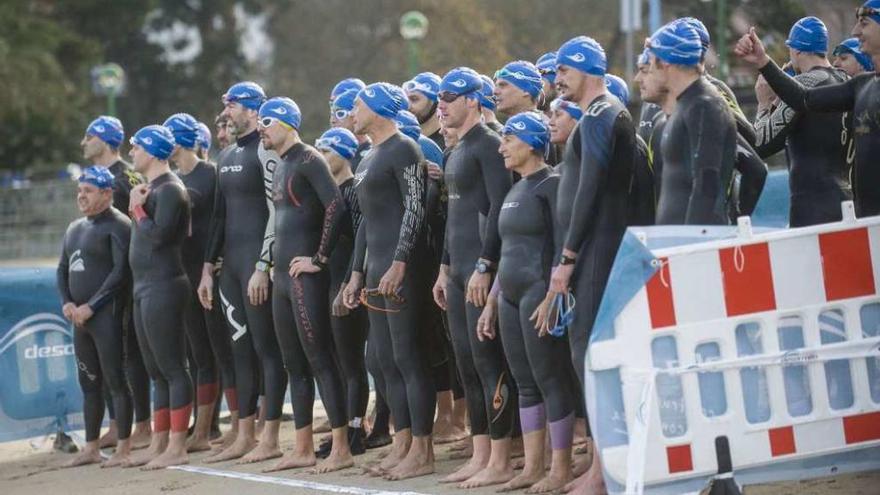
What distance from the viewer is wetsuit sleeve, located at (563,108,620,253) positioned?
25.4 feet

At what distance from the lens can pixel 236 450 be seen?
10984mm

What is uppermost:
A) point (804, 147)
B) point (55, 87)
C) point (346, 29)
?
point (346, 29)

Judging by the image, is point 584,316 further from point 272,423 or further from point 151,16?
point 151,16

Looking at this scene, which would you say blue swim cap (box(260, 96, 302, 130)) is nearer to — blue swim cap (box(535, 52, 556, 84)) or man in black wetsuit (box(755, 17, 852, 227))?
blue swim cap (box(535, 52, 556, 84))

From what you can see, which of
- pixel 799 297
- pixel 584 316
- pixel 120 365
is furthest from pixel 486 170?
pixel 120 365

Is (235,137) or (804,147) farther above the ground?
(235,137)

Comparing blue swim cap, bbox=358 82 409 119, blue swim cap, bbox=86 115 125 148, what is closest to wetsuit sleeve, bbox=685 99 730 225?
blue swim cap, bbox=358 82 409 119

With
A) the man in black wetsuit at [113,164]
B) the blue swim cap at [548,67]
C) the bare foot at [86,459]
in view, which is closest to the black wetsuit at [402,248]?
the blue swim cap at [548,67]

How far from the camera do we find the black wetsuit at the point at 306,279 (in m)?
10.1

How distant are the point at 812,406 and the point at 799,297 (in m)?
0.50

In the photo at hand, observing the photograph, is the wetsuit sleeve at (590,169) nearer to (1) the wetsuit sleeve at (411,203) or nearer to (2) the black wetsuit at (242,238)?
(1) the wetsuit sleeve at (411,203)

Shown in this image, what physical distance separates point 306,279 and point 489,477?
203 centimetres

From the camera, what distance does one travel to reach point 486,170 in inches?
354

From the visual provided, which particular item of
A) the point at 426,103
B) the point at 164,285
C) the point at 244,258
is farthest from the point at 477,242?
the point at 164,285
